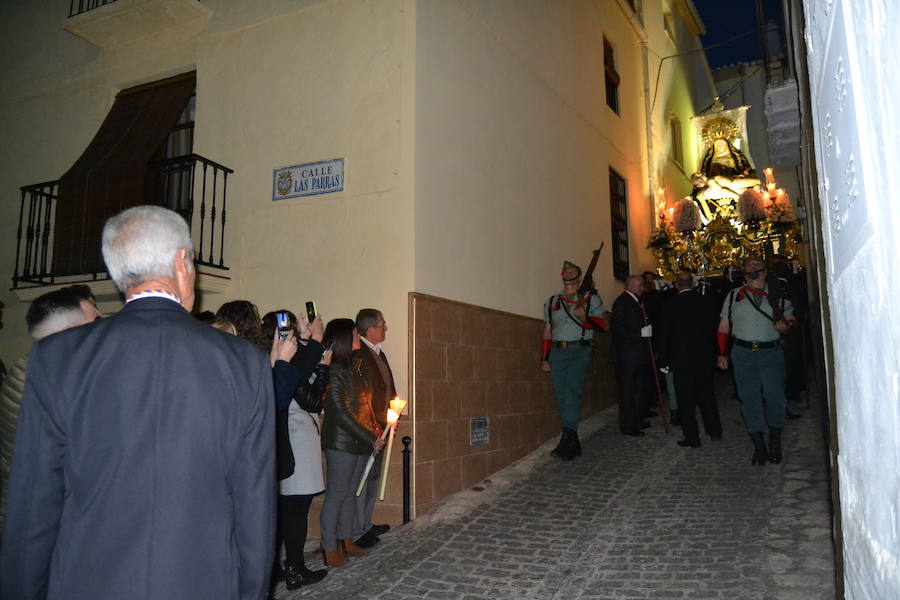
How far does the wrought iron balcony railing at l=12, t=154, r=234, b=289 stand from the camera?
7.43 metres

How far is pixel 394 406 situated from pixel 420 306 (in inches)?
46.4

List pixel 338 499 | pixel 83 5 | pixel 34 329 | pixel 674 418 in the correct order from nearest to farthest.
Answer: pixel 34 329 → pixel 338 499 → pixel 674 418 → pixel 83 5

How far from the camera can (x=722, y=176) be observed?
15469 millimetres

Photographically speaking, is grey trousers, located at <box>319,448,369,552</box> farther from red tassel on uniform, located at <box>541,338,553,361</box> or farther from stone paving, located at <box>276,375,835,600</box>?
red tassel on uniform, located at <box>541,338,553,361</box>

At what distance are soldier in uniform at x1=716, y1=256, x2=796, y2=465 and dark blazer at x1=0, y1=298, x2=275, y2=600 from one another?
5.47m

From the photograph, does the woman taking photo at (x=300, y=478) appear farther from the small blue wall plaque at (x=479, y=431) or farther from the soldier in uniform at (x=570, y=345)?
the soldier in uniform at (x=570, y=345)

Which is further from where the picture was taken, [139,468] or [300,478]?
[300,478]

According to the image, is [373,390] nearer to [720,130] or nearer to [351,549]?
[351,549]

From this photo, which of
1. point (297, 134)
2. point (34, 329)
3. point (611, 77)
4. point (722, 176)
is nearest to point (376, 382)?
point (34, 329)

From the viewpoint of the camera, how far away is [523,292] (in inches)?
334

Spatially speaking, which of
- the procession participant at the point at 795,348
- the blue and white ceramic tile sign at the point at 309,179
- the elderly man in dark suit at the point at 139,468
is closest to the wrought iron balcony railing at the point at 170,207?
the blue and white ceramic tile sign at the point at 309,179

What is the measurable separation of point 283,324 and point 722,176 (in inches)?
561

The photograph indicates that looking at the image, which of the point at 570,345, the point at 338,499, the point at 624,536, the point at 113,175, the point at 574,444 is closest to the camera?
the point at 624,536

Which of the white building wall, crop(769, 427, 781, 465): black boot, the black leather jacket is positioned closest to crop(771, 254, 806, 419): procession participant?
crop(769, 427, 781, 465): black boot
